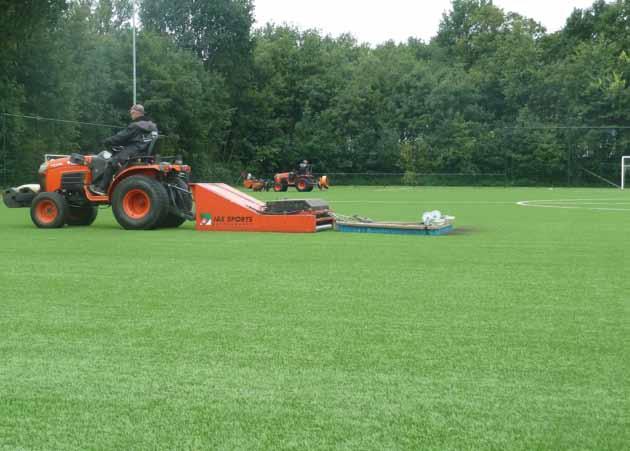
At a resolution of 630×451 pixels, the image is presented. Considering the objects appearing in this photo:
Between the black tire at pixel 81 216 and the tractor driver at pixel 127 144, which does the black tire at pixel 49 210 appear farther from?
the tractor driver at pixel 127 144

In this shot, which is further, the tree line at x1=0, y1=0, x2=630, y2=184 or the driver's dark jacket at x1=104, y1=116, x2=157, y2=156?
the tree line at x1=0, y1=0, x2=630, y2=184

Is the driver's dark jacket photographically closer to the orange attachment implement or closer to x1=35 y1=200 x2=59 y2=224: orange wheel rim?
the orange attachment implement

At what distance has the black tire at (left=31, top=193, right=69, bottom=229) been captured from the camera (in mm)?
11969

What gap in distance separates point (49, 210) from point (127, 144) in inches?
64.3

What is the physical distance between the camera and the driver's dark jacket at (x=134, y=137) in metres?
11.6

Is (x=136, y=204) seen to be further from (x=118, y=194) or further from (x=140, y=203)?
(x=118, y=194)

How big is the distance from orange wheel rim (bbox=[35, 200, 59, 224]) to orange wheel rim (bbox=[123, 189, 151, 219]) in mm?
1245

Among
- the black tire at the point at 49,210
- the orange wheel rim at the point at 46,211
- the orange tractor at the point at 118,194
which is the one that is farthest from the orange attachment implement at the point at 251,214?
the orange wheel rim at the point at 46,211

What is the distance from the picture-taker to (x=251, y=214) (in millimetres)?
11438

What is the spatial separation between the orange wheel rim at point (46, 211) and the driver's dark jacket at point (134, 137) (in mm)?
1391

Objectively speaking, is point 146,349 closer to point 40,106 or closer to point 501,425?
point 501,425

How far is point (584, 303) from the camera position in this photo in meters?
5.31

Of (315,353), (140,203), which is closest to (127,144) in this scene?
(140,203)

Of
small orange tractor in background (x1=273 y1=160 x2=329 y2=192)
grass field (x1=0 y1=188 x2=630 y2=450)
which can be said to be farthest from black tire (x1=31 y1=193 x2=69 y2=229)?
small orange tractor in background (x1=273 y1=160 x2=329 y2=192)
